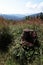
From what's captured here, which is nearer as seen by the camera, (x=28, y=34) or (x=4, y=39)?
(x=28, y=34)

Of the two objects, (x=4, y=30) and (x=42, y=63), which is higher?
(x=4, y=30)

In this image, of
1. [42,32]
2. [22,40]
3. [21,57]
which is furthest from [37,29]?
[21,57]

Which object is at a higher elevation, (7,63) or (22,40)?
(22,40)

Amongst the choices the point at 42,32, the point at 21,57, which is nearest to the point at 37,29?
the point at 42,32

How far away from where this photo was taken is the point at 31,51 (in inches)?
376

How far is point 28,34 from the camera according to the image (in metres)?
10.1

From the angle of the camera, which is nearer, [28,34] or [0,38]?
[28,34]

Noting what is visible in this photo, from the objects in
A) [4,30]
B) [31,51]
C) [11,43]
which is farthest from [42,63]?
[4,30]

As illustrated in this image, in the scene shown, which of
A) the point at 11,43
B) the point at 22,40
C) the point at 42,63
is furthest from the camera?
the point at 11,43

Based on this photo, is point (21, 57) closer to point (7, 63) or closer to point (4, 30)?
point (7, 63)

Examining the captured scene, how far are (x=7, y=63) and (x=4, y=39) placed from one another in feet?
5.92

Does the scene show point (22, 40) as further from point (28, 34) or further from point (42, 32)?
point (42, 32)

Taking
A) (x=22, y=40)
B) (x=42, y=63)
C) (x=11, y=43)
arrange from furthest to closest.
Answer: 1. (x=11, y=43)
2. (x=22, y=40)
3. (x=42, y=63)

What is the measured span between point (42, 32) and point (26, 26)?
925 millimetres
